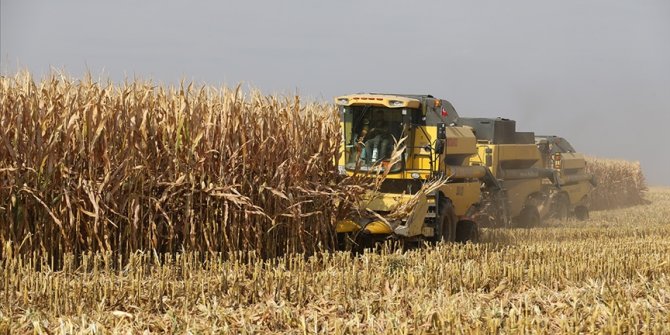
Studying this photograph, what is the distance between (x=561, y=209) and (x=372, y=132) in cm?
908

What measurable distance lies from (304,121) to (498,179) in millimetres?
→ 6407

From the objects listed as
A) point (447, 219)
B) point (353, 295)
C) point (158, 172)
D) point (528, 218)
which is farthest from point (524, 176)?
point (353, 295)

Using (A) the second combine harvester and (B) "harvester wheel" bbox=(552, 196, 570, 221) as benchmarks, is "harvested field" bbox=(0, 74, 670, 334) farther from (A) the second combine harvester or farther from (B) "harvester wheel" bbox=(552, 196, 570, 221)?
(B) "harvester wheel" bbox=(552, 196, 570, 221)

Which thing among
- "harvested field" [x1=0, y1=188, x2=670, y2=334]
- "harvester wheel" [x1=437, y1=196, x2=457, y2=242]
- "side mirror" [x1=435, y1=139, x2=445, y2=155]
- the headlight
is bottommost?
"harvested field" [x1=0, y1=188, x2=670, y2=334]

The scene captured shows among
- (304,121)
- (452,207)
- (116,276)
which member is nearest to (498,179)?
(452,207)

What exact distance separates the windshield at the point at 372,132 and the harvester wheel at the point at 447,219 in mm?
799

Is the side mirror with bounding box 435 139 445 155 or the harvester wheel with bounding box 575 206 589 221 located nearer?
the side mirror with bounding box 435 139 445 155

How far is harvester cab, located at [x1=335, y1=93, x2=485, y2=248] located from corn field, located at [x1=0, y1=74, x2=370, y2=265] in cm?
55

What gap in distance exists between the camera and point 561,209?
20.8 meters

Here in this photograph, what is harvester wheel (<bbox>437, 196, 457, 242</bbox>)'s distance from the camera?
1290 cm

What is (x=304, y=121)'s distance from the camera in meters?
11.7

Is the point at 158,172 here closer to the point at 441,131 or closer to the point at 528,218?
the point at 441,131

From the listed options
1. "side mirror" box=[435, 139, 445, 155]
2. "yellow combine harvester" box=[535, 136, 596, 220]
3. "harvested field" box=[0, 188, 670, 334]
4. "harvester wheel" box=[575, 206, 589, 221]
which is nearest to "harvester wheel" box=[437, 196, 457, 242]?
"side mirror" box=[435, 139, 445, 155]

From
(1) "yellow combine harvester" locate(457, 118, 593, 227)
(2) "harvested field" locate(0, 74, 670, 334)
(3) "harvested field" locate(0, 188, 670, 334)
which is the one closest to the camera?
(3) "harvested field" locate(0, 188, 670, 334)
